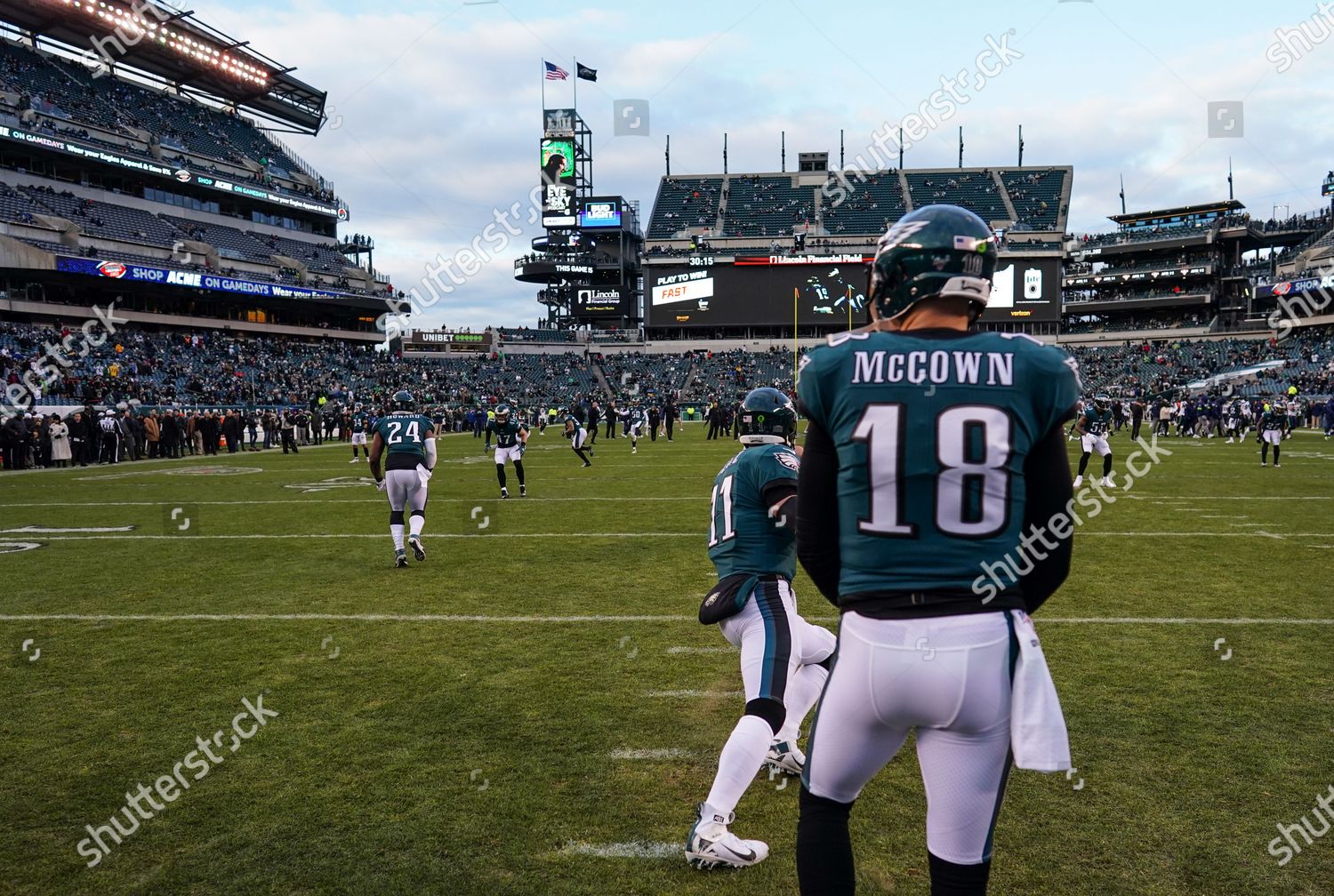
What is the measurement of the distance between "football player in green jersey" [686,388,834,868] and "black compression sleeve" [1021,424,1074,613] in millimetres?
1395

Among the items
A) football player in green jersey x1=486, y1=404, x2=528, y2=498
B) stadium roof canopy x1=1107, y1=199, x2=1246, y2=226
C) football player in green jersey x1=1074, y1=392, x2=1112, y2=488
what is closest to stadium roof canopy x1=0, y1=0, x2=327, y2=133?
football player in green jersey x1=486, y1=404, x2=528, y2=498

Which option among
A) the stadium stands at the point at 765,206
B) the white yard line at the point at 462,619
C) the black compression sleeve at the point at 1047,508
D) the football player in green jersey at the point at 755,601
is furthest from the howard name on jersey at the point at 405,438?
the stadium stands at the point at 765,206

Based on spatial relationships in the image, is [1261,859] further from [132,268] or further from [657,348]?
[657,348]

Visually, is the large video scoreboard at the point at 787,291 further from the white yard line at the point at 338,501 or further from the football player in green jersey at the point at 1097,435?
the white yard line at the point at 338,501

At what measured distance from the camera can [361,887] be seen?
3.09 metres

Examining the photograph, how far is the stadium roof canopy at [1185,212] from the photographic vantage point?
7175cm

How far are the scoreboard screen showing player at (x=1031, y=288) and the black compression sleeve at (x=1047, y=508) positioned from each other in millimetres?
55819

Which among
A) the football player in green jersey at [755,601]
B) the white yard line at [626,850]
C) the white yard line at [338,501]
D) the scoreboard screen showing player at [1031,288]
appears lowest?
the white yard line at [626,850]

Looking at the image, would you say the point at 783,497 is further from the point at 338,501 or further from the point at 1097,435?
the point at 1097,435

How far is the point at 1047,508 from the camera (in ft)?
6.78

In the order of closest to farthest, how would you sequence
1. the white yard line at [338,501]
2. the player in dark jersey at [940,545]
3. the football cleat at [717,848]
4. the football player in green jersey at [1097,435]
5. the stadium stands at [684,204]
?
the player in dark jersey at [940,545] → the football cleat at [717,848] → the white yard line at [338,501] → the football player in green jersey at [1097,435] → the stadium stands at [684,204]

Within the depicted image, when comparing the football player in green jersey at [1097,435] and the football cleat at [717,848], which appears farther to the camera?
the football player in green jersey at [1097,435]

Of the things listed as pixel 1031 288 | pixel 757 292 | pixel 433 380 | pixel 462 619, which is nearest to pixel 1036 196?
pixel 1031 288

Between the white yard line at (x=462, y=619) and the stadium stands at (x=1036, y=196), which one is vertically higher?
the stadium stands at (x=1036, y=196)
